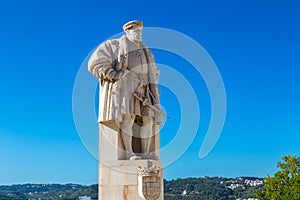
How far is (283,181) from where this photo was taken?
120ft

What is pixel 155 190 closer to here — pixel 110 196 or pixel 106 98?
pixel 110 196

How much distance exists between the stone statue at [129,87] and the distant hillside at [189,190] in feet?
86.7

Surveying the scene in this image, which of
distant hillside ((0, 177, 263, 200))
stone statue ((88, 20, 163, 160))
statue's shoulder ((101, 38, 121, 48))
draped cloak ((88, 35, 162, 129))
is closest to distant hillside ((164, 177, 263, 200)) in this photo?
distant hillside ((0, 177, 263, 200))

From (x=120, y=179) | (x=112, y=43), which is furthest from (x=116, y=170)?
(x=112, y=43)

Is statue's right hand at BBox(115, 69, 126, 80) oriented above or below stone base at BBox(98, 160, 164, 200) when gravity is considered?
above

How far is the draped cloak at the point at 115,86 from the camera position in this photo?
11.9 meters

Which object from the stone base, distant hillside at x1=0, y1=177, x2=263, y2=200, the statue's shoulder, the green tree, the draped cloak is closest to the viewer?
the stone base

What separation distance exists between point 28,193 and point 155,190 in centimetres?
9352

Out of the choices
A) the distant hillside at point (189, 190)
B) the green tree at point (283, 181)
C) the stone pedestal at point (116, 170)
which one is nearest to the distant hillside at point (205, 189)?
the distant hillside at point (189, 190)

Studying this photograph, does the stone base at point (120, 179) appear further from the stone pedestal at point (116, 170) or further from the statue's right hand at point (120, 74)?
the statue's right hand at point (120, 74)

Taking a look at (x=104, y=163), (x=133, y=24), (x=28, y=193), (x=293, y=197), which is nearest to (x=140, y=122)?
(x=104, y=163)

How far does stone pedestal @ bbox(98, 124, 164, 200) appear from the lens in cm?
1149

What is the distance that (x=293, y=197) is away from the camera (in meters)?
33.5

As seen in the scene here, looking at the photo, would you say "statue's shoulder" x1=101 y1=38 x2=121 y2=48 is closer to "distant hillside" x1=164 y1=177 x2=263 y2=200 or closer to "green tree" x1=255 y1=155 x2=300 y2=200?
"green tree" x1=255 y1=155 x2=300 y2=200
